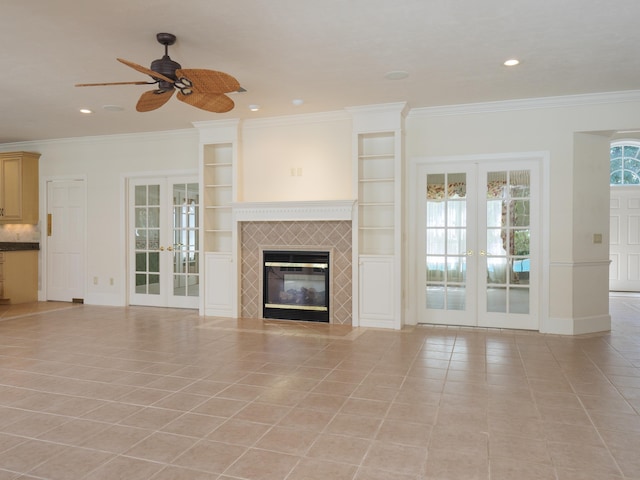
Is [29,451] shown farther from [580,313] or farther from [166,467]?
[580,313]

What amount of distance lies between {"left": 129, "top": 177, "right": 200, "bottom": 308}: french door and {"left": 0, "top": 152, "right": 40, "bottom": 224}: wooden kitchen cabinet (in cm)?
189

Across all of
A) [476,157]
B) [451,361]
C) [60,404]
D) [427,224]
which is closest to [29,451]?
[60,404]

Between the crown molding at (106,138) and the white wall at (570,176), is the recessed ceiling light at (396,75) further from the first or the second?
the crown molding at (106,138)

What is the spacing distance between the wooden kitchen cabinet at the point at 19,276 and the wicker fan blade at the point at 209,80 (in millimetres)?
6023

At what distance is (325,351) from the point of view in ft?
15.3

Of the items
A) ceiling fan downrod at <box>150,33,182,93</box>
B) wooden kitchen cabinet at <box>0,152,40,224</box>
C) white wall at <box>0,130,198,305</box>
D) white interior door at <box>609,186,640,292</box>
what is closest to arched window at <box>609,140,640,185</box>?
white interior door at <box>609,186,640,292</box>

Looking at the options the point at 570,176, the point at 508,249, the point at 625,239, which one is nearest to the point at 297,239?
the point at 508,249

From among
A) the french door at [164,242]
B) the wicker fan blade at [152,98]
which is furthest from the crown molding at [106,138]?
the wicker fan blade at [152,98]

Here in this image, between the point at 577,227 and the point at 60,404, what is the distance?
5448mm

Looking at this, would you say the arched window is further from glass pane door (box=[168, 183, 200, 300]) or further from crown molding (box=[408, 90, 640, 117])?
glass pane door (box=[168, 183, 200, 300])

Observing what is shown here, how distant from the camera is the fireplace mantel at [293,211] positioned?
590 cm

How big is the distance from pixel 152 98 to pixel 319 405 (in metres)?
2.72

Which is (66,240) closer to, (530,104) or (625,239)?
(530,104)

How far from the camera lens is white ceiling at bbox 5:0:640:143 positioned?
10.7 feet
